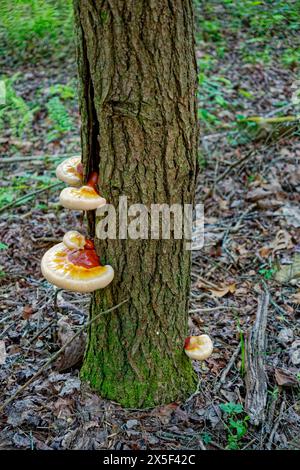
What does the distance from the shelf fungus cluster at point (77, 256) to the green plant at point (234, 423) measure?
1265 mm

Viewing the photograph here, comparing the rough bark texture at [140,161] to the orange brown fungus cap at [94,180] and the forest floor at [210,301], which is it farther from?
the forest floor at [210,301]

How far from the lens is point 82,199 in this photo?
270 cm

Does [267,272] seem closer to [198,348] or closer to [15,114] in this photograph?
[198,348]

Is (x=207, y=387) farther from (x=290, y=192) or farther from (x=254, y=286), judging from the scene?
(x=290, y=192)

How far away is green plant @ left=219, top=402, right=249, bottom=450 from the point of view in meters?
3.01

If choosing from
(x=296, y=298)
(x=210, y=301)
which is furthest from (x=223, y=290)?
(x=296, y=298)

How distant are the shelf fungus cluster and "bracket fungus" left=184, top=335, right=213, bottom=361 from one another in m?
0.82

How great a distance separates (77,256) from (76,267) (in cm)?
12

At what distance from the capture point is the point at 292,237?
17.3 ft

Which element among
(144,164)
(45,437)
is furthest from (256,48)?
(45,437)

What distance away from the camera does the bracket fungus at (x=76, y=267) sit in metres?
2.70

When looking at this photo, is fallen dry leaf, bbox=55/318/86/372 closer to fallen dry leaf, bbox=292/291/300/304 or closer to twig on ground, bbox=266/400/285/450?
twig on ground, bbox=266/400/285/450

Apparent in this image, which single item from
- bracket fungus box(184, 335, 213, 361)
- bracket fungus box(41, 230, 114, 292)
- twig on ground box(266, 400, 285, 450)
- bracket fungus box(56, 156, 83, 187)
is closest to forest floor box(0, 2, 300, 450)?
twig on ground box(266, 400, 285, 450)

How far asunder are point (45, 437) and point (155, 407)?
2.47 feet
